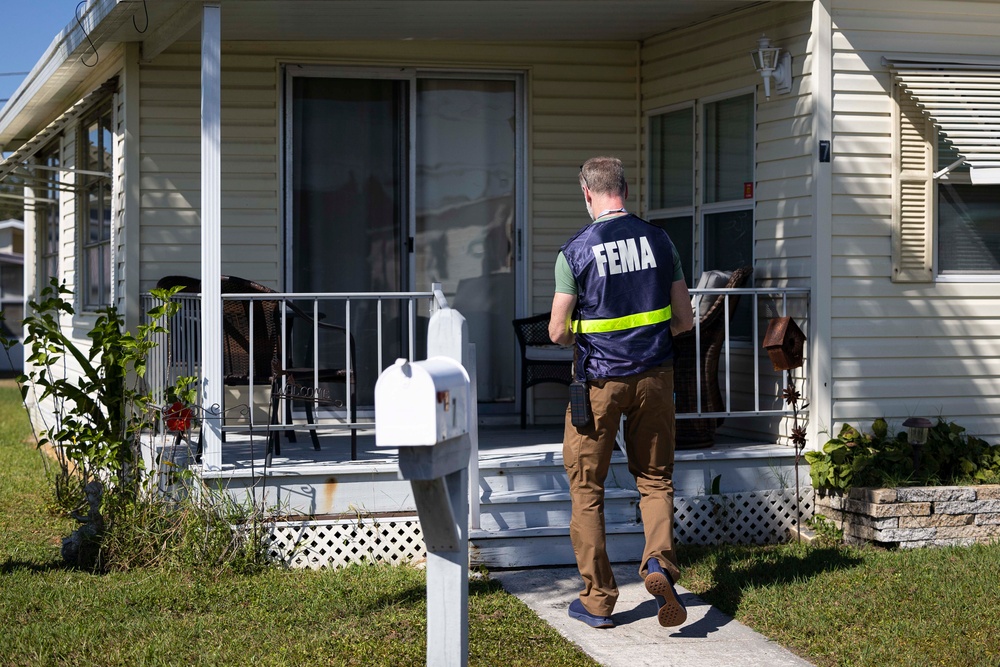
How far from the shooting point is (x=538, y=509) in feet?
18.6

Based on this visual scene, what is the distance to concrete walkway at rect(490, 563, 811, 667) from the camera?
4.20 m

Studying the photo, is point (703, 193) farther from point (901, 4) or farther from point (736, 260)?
point (901, 4)

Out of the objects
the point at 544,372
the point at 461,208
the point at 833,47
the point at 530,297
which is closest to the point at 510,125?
the point at 461,208

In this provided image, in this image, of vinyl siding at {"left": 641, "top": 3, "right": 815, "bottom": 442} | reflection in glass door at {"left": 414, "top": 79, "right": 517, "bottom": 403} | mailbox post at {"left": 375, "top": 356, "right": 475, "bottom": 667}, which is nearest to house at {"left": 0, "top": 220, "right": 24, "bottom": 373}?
reflection in glass door at {"left": 414, "top": 79, "right": 517, "bottom": 403}

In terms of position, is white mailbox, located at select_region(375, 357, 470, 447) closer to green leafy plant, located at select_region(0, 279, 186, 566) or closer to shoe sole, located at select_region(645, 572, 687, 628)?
shoe sole, located at select_region(645, 572, 687, 628)

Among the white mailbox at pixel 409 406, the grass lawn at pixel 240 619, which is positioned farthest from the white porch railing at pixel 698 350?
the white mailbox at pixel 409 406

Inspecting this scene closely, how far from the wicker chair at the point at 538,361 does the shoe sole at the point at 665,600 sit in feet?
10.3

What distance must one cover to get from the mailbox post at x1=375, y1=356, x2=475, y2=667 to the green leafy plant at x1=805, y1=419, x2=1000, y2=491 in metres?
3.61

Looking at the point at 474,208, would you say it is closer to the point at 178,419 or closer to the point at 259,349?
the point at 259,349

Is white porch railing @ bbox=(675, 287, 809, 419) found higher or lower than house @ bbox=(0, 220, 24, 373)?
lower

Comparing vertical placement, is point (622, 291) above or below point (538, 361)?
above

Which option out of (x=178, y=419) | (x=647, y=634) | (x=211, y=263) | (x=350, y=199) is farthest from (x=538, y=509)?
(x=350, y=199)

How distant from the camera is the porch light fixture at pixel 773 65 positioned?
20.7ft

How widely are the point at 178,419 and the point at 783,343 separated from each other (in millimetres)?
3180
